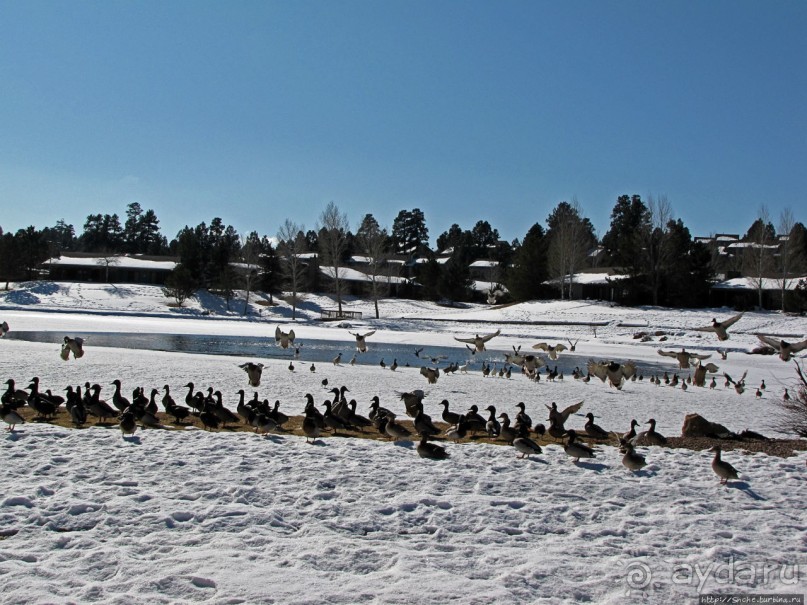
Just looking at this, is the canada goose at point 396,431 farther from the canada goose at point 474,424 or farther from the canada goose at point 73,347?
the canada goose at point 73,347

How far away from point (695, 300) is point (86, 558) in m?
67.9

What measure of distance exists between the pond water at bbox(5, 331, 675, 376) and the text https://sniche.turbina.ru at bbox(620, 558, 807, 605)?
21.3m

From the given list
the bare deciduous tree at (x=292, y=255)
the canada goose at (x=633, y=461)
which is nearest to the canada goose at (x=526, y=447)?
the canada goose at (x=633, y=461)

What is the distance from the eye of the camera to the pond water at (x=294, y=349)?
30125mm

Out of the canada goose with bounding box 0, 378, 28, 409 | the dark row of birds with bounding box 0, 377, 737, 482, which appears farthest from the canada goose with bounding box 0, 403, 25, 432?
the canada goose with bounding box 0, 378, 28, 409

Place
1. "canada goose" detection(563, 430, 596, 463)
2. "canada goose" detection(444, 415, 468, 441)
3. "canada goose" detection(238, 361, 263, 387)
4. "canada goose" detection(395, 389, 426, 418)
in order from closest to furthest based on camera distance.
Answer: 1. "canada goose" detection(563, 430, 596, 463)
2. "canada goose" detection(444, 415, 468, 441)
3. "canada goose" detection(395, 389, 426, 418)
4. "canada goose" detection(238, 361, 263, 387)

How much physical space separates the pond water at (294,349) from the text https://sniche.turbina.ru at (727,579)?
21307mm

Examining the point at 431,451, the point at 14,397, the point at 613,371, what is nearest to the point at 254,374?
the point at 14,397

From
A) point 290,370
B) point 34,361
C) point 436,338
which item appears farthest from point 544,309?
point 34,361

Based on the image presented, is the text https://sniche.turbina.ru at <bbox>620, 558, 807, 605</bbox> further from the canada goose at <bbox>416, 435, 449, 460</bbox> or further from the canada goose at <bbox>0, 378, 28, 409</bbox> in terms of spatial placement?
the canada goose at <bbox>0, 378, 28, 409</bbox>

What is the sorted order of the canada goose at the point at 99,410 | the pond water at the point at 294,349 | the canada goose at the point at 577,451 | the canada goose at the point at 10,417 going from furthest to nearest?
the pond water at the point at 294,349, the canada goose at the point at 99,410, the canada goose at the point at 10,417, the canada goose at the point at 577,451

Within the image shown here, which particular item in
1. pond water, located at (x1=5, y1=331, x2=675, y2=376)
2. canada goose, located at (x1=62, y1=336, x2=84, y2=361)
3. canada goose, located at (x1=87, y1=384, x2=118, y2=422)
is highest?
canada goose, located at (x1=62, y1=336, x2=84, y2=361)

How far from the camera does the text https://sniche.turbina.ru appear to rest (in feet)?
18.7

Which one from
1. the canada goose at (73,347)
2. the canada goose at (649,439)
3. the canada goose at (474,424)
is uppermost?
the canada goose at (73,347)
